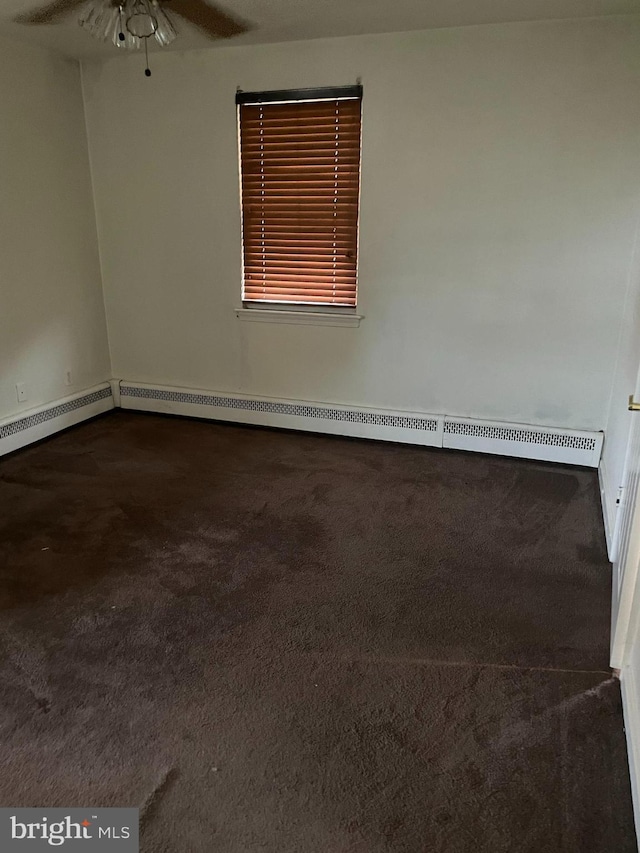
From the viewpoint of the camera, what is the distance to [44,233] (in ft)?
12.6

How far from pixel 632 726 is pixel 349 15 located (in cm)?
328

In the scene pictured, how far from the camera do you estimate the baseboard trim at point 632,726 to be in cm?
148

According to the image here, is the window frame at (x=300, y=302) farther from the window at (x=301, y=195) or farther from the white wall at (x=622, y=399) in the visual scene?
the white wall at (x=622, y=399)

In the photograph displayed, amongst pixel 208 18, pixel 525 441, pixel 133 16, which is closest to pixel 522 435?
pixel 525 441

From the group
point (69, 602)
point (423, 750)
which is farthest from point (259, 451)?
point (423, 750)

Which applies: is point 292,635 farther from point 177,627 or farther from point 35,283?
point 35,283

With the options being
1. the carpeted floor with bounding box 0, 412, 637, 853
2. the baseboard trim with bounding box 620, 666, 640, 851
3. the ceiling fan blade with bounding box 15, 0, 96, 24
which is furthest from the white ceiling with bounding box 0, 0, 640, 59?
the baseboard trim with bounding box 620, 666, 640, 851

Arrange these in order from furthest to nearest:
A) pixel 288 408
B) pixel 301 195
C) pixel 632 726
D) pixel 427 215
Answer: pixel 288 408
pixel 301 195
pixel 427 215
pixel 632 726

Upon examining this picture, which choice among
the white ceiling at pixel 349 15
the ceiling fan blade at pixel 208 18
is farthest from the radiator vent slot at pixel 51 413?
the ceiling fan blade at pixel 208 18

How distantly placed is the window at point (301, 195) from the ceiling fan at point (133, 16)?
58 centimetres

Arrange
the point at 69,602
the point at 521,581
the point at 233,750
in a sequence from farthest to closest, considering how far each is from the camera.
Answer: the point at 521,581 → the point at 69,602 → the point at 233,750

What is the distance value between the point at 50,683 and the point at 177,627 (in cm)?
44

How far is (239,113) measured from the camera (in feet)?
12.3

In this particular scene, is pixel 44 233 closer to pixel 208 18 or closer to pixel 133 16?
pixel 133 16
